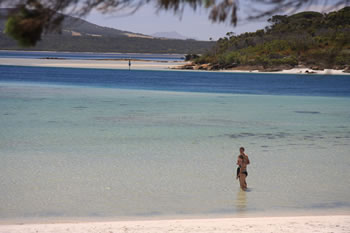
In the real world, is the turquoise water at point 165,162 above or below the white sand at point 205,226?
below

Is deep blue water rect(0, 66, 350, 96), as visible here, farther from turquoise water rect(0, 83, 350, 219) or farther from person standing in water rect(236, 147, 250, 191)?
person standing in water rect(236, 147, 250, 191)

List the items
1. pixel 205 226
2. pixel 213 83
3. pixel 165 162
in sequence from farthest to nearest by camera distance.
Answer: pixel 213 83, pixel 165 162, pixel 205 226

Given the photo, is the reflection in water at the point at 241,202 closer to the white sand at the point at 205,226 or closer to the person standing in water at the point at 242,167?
the person standing in water at the point at 242,167

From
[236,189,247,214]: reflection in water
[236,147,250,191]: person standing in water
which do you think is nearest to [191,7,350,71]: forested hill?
[236,147,250,191]: person standing in water

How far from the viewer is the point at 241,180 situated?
12.3 metres

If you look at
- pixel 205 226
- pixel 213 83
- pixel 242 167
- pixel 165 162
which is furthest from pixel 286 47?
pixel 205 226

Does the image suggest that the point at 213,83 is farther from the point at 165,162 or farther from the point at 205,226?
the point at 205,226

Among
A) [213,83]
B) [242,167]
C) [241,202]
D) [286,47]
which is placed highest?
[286,47]

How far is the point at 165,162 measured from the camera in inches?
613

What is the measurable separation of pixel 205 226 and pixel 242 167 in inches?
103

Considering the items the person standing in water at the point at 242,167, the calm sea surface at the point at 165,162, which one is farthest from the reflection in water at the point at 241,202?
the person standing in water at the point at 242,167

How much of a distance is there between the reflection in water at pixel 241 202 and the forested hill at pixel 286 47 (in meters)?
2.99

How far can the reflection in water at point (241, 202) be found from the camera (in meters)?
10.9

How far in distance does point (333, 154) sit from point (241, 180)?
19.1ft
